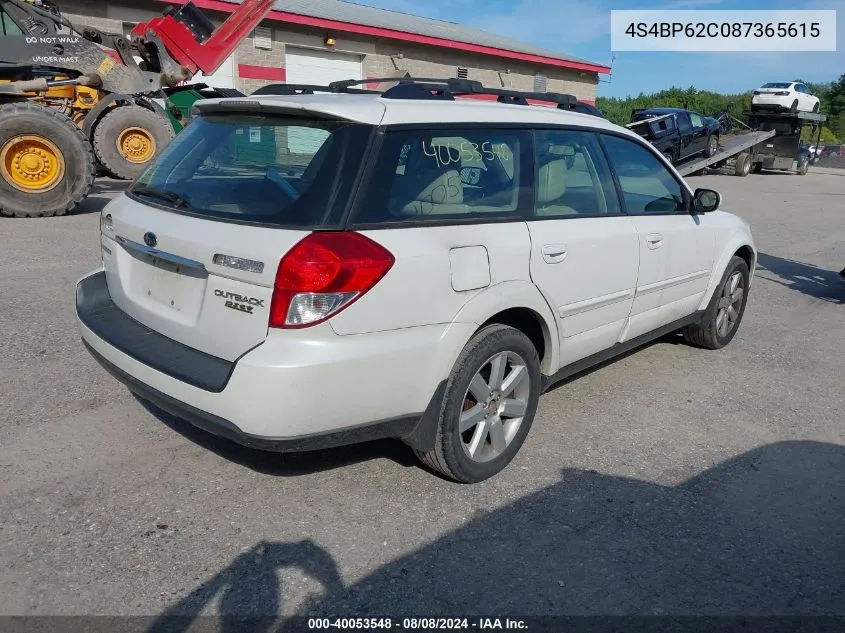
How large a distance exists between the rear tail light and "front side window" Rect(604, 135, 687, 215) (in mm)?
2150

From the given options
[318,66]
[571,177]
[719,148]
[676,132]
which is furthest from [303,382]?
[719,148]

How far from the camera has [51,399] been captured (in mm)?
4105

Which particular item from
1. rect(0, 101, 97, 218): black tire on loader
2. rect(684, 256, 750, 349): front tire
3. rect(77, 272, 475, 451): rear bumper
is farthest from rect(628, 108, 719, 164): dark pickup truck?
rect(77, 272, 475, 451): rear bumper

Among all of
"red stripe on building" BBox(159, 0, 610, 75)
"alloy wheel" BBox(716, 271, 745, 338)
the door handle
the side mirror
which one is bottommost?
"alloy wheel" BBox(716, 271, 745, 338)

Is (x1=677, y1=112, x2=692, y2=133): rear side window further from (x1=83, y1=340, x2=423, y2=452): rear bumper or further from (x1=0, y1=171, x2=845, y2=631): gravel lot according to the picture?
(x1=83, y1=340, x2=423, y2=452): rear bumper

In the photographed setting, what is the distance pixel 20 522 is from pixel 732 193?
67.9 ft

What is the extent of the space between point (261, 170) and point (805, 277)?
794 centimetres

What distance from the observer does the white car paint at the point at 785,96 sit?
1054 inches

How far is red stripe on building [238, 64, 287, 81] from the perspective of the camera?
18.7m

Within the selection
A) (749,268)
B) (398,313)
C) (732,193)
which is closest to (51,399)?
(398,313)

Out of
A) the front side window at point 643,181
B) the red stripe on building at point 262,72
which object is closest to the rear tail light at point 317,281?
the front side window at point 643,181

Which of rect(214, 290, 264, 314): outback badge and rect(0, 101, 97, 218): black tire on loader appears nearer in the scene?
rect(214, 290, 264, 314): outback badge

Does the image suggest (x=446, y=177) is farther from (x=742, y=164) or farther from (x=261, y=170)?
(x=742, y=164)

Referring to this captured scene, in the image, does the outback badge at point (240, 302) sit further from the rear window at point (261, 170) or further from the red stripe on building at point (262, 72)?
the red stripe on building at point (262, 72)
